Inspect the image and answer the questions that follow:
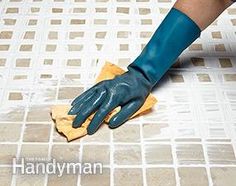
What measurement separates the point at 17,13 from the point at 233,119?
729 millimetres

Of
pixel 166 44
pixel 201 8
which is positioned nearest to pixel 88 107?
pixel 166 44

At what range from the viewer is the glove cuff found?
3.24ft

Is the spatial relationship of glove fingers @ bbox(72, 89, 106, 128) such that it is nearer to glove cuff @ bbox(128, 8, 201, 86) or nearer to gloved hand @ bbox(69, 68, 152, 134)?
gloved hand @ bbox(69, 68, 152, 134)

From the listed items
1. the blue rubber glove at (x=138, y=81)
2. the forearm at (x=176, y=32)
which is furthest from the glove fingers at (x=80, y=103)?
the forearm at (x=176, y=32)

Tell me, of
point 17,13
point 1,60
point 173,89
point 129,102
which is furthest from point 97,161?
point 17,13

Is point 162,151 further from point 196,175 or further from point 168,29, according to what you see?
point 168,29

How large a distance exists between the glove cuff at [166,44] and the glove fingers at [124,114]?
0.26 ft

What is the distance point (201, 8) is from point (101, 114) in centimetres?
34

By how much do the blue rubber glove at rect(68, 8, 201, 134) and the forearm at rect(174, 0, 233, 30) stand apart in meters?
0.01

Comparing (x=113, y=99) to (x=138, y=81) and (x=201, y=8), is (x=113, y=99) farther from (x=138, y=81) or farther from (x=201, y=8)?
(x=201, y=8)

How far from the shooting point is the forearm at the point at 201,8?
3.20 feet

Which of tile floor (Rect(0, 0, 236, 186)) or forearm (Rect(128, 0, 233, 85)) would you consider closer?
tile floor (Rect(0, 0, 236, 186))

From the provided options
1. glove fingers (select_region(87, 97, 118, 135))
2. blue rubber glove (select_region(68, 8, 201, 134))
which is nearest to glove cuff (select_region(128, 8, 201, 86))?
blue rubber glove (select_region(68, 8, 201, 134))

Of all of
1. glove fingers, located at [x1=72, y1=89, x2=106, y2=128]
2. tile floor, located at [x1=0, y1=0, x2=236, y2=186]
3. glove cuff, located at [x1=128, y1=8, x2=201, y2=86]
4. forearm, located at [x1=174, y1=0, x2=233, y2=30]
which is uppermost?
forearm, located at [x1=174, y1=0, x2=233, y2=30]
